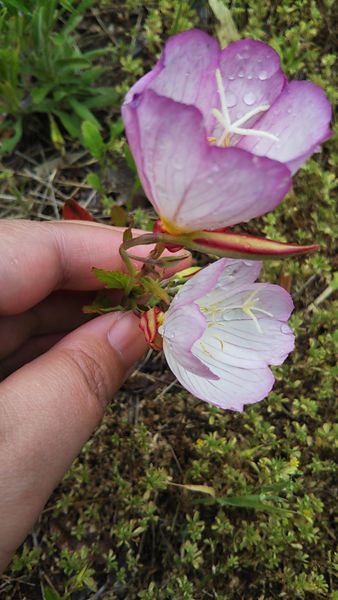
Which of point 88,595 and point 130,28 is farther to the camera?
point 130,28

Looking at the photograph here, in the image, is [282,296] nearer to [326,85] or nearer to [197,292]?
[197,292]

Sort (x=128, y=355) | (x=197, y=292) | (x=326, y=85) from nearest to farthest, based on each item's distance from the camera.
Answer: (x=197, y=292)
(x=128, y=355)
(x=326, y=85)

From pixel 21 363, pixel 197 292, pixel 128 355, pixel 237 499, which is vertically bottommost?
pixel 237 499

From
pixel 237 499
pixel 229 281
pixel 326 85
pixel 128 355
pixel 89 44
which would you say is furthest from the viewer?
pixel 89 44

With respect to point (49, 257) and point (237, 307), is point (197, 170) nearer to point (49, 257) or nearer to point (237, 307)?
point (237, 307)

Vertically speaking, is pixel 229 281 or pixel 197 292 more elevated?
pixel 197 292

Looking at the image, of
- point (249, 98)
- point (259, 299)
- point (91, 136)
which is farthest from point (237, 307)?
point (91, 136)

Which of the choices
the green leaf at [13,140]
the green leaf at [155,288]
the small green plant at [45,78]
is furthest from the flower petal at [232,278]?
the green leaf at [13,140]

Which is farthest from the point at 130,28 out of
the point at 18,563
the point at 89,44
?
the point at 18,563
